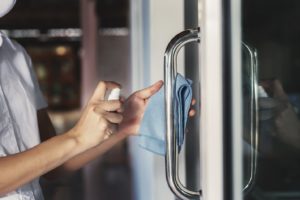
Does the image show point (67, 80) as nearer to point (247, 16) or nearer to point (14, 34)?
point (14, 34)

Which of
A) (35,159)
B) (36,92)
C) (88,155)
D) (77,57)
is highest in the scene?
(36,92)

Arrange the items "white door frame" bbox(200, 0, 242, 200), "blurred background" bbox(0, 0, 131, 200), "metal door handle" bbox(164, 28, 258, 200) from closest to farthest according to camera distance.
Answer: "white door frame" bbox(200, 0, 242, 200), "metal door handle" bbox(164, 28, 258, 200), "blurred background" bbox(0, 0, 131, 200)

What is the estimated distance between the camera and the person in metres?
1.28

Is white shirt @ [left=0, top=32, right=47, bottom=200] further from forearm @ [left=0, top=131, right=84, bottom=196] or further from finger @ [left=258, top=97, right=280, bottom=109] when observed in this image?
finger @ [left=258, top=97, right=280, bottom=109]

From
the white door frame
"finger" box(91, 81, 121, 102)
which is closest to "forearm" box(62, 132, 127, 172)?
"finger" box(91, 81, 121, 102)

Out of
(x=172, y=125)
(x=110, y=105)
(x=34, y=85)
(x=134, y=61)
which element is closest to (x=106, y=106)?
(x=110, y=105)

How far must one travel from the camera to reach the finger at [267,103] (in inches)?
54.3

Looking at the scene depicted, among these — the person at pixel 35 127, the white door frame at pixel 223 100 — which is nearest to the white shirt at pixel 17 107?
the person at pixel 35 127

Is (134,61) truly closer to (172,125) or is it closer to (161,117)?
(161,117)

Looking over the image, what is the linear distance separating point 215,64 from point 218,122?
0.39 ft

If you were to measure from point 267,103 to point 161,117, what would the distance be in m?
0.29

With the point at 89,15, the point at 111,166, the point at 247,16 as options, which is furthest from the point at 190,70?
the point at 111,166

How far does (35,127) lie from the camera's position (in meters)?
1.53

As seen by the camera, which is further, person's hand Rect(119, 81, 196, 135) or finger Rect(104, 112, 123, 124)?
person's hand Rect(119, 81, 196, 135)
